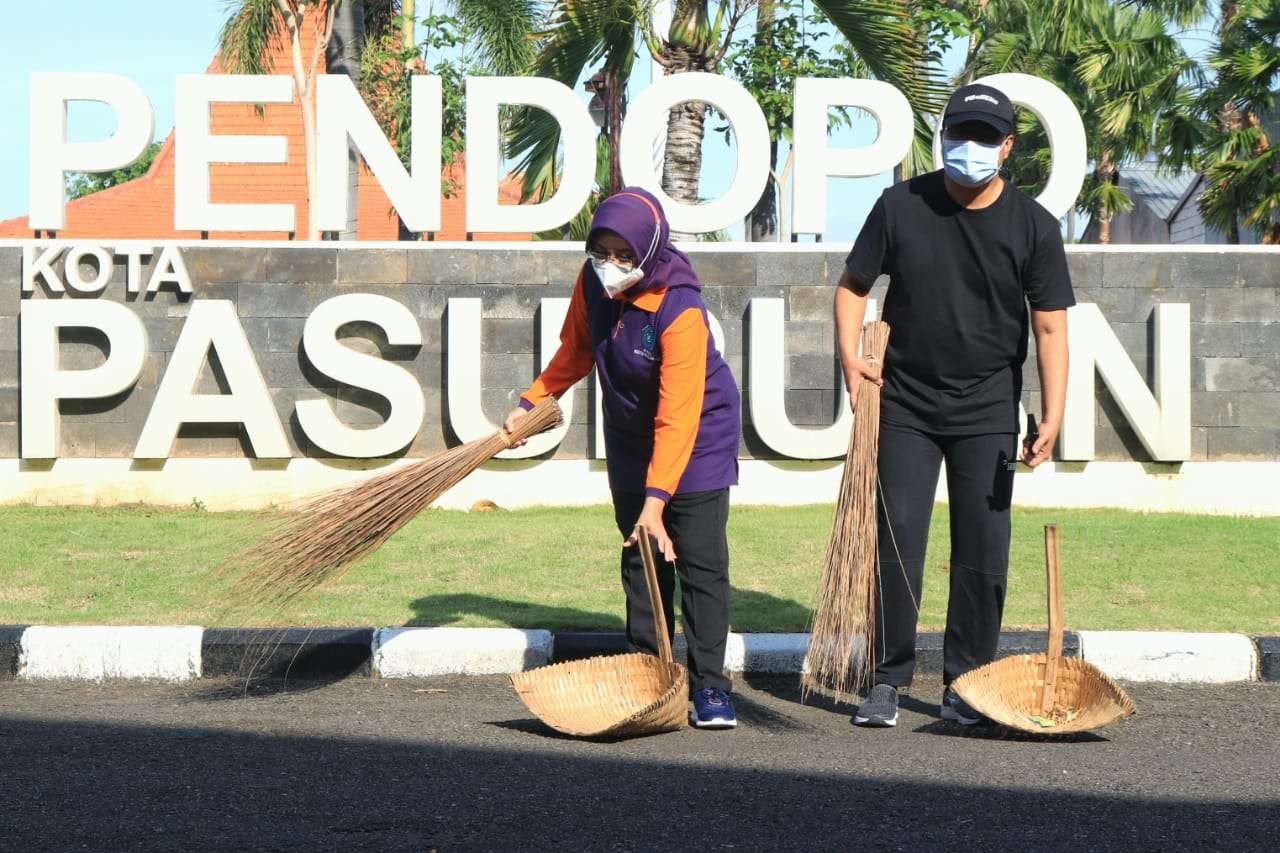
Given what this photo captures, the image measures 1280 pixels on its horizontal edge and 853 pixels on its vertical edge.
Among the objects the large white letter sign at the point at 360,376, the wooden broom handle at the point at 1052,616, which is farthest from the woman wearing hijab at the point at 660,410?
the large white letter sign at the point at 360,376

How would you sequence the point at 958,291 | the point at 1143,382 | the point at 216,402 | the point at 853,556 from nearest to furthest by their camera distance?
the point at 958,291
the point at 853,556
the point at 216,402
the point at 1143,382

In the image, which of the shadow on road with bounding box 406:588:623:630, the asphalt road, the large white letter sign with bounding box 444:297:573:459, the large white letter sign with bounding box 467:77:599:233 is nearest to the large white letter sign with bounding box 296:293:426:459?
the large white letter sign with bounding box 444:297:573:459

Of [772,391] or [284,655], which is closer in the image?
[284,655]

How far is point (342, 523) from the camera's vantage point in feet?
17.0

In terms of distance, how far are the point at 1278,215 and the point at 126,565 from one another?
13371 mm

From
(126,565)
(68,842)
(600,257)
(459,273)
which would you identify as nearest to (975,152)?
(600,257)

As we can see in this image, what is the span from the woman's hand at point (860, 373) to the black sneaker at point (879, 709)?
0.91 metres

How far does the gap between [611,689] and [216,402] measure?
6977mm

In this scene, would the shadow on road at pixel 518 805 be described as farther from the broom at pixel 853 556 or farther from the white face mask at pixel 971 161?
the white face mask at pixel 971 161

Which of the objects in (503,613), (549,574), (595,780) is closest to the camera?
(595,780)

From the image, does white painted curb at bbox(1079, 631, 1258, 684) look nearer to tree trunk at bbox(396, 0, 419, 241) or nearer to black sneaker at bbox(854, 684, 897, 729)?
black sneaker at bbox(854, 684, 897, 729)

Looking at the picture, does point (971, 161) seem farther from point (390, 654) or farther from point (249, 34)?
point (249, 34)

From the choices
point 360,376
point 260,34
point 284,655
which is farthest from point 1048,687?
point 260,34

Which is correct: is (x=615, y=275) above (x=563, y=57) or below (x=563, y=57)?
below
